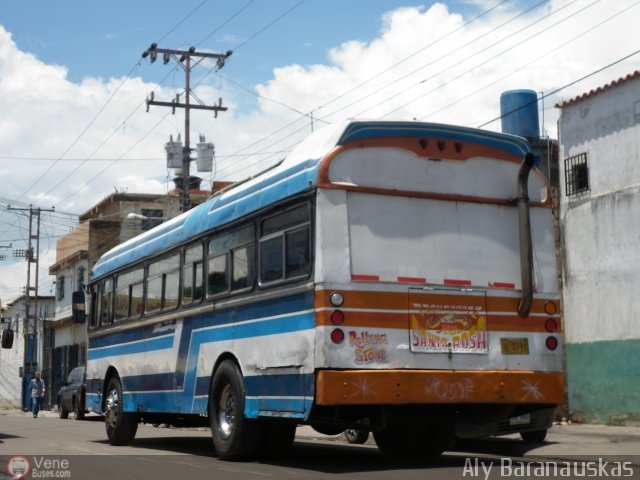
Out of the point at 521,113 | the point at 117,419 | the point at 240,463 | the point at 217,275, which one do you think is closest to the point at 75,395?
the point at 521,113

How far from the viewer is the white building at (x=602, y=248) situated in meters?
20.5

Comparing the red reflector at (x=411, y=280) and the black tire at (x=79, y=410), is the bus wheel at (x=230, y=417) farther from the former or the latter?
the black tire at (x=79, y=410)

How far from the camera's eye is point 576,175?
73.4 feet

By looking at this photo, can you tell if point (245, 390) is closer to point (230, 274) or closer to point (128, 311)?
point (230, 274)

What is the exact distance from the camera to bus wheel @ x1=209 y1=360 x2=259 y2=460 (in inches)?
490

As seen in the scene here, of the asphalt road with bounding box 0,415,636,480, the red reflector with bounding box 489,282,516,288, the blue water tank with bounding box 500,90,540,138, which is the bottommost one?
the asphalt road with bounding box 0,415,636,480

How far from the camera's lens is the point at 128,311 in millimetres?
17391

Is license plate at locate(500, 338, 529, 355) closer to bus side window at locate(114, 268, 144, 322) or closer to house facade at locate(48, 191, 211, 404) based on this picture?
bus side window at locate(114, 268, 144, 322)

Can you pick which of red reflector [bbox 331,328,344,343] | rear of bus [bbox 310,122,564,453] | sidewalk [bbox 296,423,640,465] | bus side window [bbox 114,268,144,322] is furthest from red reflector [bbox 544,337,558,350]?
bus side window [bbox 114,268,144,322]

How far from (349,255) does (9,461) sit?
5.79 metres

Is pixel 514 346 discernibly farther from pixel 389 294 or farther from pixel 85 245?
pixel 85 245

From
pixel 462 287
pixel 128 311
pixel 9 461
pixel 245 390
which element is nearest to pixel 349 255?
pixel 462 287

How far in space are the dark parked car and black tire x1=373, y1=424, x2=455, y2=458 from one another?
24508 mm

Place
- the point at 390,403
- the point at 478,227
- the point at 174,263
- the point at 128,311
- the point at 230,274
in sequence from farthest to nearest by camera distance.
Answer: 1. the point at 128,311
2. the point at 174,263
3. the point at 230,274
4. the point at 478,227
5. the point at 390,403
